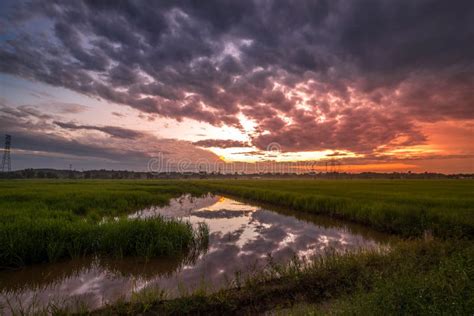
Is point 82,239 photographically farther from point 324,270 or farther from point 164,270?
point 324,270

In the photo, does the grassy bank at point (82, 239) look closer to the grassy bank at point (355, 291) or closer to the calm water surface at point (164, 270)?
the calm water surface at point (164, 270)

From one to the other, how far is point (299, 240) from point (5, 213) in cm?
1322

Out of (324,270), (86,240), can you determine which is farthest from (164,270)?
(324,270)

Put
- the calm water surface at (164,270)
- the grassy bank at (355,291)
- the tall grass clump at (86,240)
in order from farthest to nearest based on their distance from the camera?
the tall grass clump at (86,240) → the calm water surface at (164,270) → the grassy bank at (355,291)

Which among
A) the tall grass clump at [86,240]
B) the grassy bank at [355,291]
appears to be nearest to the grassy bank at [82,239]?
the tall grass clump at [86,240]

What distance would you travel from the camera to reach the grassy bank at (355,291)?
11.7 feet

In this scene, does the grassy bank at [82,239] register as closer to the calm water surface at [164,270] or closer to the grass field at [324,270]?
the grass field at [324,270]

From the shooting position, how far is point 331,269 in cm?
574

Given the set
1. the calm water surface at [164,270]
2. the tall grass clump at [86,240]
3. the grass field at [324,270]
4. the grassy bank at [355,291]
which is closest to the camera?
the grassy bank at [355,291]

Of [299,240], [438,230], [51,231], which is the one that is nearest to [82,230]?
[51,231]

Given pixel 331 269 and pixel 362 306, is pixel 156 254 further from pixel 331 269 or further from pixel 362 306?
pixel 362 306

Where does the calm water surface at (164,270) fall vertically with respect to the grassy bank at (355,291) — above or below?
below

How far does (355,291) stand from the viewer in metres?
4.67

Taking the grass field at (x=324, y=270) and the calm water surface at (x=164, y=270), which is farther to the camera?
the calm water surface at (x=164, y=270)
